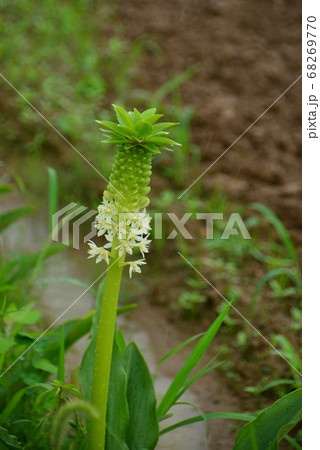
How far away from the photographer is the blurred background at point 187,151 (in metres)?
2.17

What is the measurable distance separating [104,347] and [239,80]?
7.64 feet

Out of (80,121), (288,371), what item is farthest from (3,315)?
(80,121)

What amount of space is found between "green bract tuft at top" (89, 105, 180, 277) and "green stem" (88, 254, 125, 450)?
41 millimetres

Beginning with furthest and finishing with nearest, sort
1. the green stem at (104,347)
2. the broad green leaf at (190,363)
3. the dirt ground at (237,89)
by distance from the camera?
the dirt ground at (237,89) → the broad green leaf at (190,363) → the green stem at (104,347)

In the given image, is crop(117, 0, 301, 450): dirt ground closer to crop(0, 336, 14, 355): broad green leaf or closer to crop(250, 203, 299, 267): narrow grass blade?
crop(250, 203, 299, 267): narrow grass blade

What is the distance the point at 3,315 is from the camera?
159cm

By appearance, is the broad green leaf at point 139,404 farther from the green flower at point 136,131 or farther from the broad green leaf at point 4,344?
the green flower at point 136,131

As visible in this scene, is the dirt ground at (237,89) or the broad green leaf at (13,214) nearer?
the broad green leaf at (13,214)

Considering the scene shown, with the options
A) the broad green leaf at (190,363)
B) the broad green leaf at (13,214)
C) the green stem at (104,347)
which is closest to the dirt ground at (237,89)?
the broad green leaf at (190,363)

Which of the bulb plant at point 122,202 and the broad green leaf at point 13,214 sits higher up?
the broad green leaf at point 13,214

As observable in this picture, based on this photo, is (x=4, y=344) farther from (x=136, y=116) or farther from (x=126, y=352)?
(x=136, y=116)

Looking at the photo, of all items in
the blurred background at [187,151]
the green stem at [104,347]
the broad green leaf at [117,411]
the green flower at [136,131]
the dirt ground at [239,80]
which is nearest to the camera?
the green flower at [136,131]

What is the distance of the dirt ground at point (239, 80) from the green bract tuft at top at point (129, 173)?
1485mm

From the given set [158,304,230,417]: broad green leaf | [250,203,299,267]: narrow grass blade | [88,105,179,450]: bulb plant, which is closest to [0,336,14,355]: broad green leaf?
[88,105,179,450]: bulb plant
